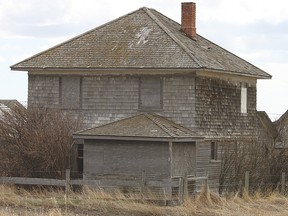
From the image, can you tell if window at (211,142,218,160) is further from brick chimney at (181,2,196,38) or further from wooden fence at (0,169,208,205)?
brick chimney at (181,2,196,38)

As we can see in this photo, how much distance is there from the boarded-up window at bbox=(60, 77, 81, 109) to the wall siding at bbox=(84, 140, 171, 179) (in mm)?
2998

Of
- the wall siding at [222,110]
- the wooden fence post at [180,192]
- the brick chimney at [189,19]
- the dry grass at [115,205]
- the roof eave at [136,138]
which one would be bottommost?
the dry grass at [115,205]

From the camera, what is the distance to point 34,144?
34.7 metres

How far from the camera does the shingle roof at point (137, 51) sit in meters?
36.4

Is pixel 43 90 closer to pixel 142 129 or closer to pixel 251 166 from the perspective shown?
pixel 142 129

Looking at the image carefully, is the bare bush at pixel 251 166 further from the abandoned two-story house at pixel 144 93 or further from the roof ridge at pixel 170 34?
the roof ridge at pixel 170 34

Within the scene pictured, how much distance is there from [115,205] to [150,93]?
8.43 metres

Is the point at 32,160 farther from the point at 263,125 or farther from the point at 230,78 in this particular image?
the point at 263,125

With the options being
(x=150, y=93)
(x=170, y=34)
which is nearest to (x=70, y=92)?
(x=150, y=93)

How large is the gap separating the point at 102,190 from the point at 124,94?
19.5 feet

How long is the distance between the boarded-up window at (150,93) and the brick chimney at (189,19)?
4571 mm

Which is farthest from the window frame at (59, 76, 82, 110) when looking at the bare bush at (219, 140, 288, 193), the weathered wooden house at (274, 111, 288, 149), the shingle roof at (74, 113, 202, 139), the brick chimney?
the weathered wooden house at (274, 111, 288, 149)

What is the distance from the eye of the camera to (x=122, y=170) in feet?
114

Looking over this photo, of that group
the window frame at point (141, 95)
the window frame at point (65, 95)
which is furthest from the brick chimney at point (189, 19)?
the window frame at point (65, 95)
